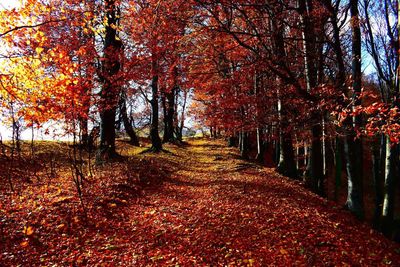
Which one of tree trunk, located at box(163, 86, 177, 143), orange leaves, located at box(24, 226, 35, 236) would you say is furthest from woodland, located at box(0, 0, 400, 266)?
tree trunk, located at box(163, 86, 177, 143)

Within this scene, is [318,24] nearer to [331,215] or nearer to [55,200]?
[331,215]

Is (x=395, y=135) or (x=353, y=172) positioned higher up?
(x=395, y=135)

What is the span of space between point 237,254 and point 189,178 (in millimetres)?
7541

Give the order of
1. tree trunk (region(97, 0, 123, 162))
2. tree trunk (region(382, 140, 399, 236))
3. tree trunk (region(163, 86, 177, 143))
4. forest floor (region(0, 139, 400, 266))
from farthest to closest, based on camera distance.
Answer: tree trunk (region(163, 86, 177, 143)) < tree trunk (region(97, 0, 123, 162)) < tree trunk (region(382, 140, 399, 236)) < forest floor (region(0, 139, 400, 266))

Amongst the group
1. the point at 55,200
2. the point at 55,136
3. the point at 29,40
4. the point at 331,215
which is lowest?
the point at 331,215

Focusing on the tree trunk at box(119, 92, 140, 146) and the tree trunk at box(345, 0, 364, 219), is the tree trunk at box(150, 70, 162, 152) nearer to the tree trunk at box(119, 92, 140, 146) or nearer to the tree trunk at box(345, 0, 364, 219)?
the tree trunk at box(119, 92, 140, 146)

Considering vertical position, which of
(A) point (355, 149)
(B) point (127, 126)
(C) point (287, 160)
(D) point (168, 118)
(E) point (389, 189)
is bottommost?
(E) point (389, 189)

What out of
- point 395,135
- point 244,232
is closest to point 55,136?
point 244,232

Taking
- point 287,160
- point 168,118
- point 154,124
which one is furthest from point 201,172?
point 168,118

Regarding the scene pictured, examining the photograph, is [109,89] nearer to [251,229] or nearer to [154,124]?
[154,124]

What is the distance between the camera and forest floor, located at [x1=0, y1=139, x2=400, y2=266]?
5684 mm

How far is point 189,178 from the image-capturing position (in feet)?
43.8

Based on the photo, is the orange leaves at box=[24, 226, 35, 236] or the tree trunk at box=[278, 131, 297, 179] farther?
the tree trunk at box=[278, 131, 297, 179]

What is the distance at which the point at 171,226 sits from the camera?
725cm
